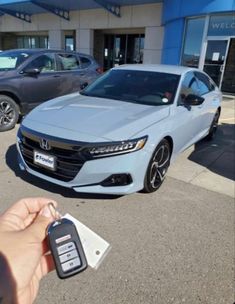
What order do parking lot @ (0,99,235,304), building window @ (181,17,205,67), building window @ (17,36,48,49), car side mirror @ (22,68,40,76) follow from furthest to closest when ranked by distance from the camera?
building window @ (17,36,48,49) → building window @ (181,17,205,67) → car side mirror @ (22,68,40,76) → parking lot @ (0,99,235,304)

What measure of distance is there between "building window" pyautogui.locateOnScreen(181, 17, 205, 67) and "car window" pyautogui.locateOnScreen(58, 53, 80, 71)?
7470mm

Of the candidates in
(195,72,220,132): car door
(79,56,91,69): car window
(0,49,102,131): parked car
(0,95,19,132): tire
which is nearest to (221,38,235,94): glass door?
(79,56,91,69): car window

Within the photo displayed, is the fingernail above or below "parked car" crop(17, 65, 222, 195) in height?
above

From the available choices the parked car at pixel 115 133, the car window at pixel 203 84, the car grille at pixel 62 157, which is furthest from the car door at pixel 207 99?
the car grille at pixel 62 157

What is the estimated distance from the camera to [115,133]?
3.00 m

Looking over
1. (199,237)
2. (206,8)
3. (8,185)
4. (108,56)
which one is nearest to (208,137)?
(199,237)

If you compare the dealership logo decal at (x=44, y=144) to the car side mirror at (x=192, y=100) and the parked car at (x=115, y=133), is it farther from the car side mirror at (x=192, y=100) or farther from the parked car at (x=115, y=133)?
the car side mirror at (x=192, y=100)

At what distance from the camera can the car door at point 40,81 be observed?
605 cm

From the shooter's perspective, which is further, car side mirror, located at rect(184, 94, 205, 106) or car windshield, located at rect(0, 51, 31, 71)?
car windshield, located at rect(0, 51, 31, 71)

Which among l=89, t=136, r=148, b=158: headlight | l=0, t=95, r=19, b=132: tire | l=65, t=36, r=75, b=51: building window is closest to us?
l=89, t=136, r=148, b=158: headlight

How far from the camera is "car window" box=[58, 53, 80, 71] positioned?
271 inches

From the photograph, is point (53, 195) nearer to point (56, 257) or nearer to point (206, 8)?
point (56, 257)

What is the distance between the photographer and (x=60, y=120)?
332 cm

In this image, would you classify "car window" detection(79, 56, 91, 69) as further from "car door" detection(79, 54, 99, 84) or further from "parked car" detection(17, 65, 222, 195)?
"parked car" detection(17, 65, 222, 195)
